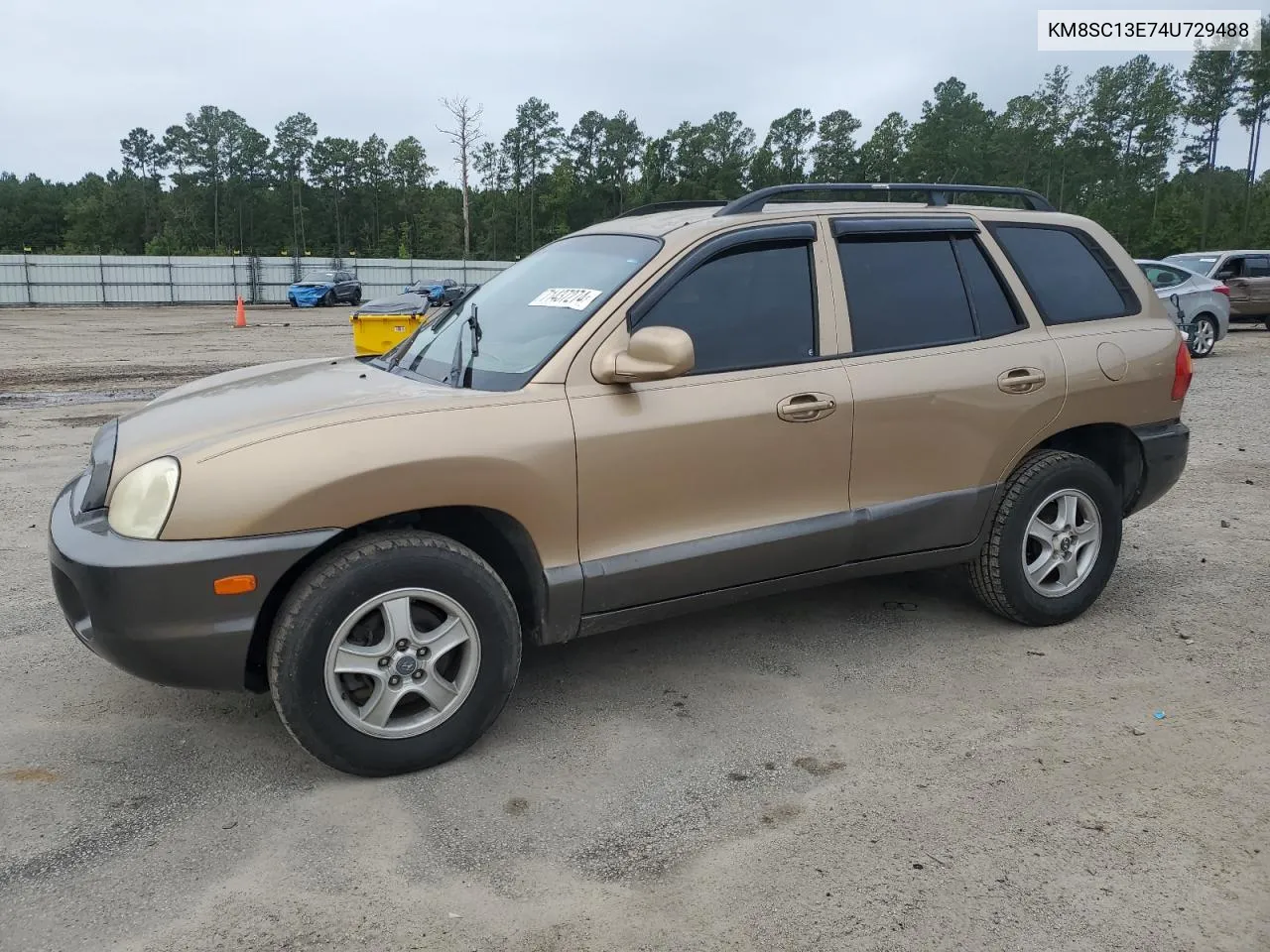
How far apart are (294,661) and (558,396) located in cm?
117

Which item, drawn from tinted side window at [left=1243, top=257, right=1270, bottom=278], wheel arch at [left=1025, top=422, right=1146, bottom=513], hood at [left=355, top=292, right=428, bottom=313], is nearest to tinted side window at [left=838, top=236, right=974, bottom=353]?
wheel arch at [left=1025, top=422, right=1146, bottom=513]

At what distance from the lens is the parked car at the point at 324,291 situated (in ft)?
123

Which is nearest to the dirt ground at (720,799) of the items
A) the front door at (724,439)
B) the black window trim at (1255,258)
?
the front door at (724,439)

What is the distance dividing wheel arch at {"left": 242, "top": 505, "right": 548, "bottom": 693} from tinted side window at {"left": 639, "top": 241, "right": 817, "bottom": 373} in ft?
2.90

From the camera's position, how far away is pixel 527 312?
12.5 feet

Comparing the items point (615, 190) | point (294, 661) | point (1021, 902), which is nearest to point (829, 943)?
point (1021, 902)

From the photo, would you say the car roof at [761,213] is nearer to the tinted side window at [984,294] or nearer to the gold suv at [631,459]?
the gold suv at [631,459]

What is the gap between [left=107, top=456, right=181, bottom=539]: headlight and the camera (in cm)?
288

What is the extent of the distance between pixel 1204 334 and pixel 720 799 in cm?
1611

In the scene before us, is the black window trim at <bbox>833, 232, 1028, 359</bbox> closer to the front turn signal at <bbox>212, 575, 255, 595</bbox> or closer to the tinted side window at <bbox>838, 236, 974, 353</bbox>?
the tinted side window at <bbox>838, 236, 974, 353</bbox>

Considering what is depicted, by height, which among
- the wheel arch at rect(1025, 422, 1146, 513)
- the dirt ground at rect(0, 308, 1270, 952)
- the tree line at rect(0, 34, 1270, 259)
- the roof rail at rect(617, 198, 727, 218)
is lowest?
the dirt ground at rect(0, 308, 1270, 952)

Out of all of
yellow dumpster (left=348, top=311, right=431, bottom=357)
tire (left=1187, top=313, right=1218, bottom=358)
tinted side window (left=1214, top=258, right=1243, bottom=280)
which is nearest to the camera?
yellow dumpster (left=348, top=311, right=431, bottom=357)

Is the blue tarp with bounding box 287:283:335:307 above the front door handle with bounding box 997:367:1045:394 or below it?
above

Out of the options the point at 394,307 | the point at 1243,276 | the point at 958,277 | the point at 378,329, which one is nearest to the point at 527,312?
the point at 958,277
